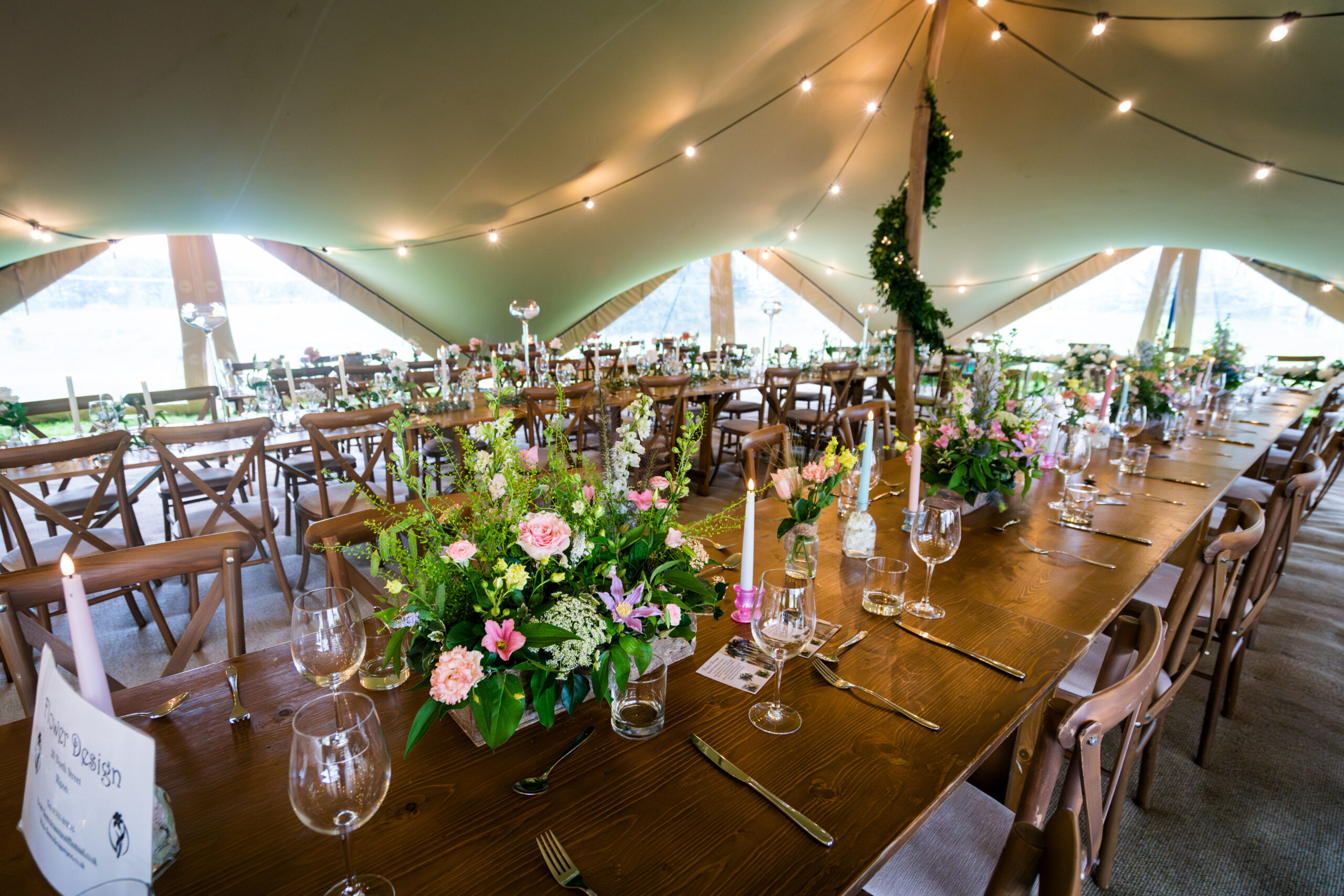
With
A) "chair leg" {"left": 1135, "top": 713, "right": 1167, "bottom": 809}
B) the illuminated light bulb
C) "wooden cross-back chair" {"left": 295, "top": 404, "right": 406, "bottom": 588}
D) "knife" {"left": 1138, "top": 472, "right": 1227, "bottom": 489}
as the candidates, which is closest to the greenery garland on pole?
the illuminated light bulb

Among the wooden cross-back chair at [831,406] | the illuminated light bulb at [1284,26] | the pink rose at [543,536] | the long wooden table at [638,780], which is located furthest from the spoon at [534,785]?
the illuminated light bulb at [1284,26]

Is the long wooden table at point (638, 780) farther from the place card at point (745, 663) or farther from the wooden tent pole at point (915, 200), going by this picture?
the wooden tent pole at point (915, 200)

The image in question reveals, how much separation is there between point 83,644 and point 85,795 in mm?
151

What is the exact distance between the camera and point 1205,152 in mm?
5598

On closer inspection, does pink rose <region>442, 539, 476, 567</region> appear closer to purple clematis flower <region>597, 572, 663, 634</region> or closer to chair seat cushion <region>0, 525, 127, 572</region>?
purple clematis flower <region>597, 572, 663, 634</region>

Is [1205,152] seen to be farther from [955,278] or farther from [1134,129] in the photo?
[955,278]

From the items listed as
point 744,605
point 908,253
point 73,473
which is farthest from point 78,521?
point 908,253

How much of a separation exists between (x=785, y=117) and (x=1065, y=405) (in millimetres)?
4922

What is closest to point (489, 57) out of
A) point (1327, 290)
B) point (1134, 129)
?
point (1134, 129)

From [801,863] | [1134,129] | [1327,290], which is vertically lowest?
[801,863]

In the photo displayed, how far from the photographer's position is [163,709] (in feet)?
2.93

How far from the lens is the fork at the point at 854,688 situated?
2.92 ft

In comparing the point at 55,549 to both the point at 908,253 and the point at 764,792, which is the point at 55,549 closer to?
the point at 764,792

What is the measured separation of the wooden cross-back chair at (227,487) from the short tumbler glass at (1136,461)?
135 inches
